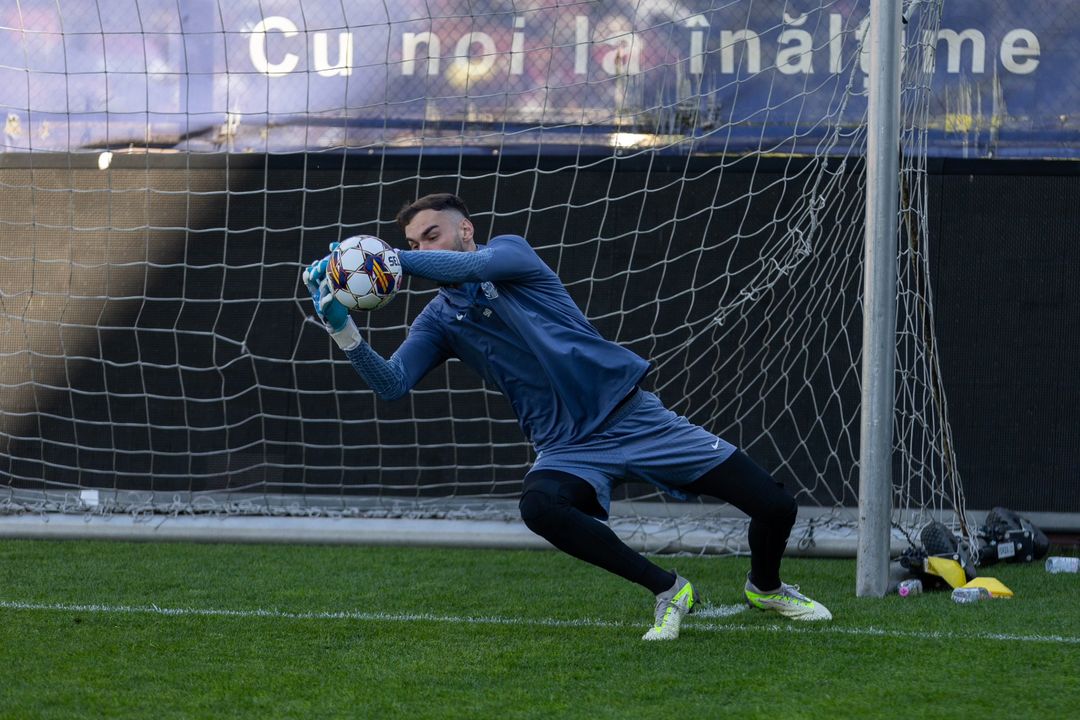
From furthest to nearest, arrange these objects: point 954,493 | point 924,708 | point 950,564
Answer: point 954,493 → point 950,564 → point 924,708

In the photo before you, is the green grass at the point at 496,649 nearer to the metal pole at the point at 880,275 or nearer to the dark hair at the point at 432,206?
the metal pole at the point at 880,275

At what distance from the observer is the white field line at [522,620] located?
167 inches

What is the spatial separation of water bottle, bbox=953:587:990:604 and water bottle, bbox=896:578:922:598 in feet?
0.57

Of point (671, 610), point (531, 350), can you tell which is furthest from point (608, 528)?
point (531, 350)

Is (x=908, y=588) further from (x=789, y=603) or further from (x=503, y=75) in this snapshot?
(x=503, y=75)

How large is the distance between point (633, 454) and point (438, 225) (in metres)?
1.01

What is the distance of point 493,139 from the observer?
7.02 m

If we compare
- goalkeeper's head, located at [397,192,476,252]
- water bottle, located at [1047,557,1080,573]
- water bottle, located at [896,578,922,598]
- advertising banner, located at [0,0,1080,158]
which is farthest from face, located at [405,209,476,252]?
water bottle, located at [1047,557,1080,573]

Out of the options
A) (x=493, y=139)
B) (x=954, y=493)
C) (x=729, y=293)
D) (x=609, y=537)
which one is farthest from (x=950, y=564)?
(x=493, y=139)

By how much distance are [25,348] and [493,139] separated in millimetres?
2904

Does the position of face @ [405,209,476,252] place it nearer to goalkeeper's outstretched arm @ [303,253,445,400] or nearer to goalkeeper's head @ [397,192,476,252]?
goalkeeper's head @ [397,192,476,252]

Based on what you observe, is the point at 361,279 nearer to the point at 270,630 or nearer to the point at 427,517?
the point at 270,630

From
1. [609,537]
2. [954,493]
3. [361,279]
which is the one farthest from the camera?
[954,493]

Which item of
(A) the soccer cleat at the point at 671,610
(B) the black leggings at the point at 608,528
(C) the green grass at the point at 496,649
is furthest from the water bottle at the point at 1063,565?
(A) the soccer cleat at the point at 671,610
